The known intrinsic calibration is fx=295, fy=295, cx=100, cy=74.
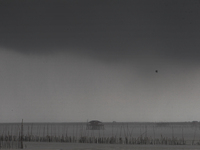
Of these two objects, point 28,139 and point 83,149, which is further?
point 28,139

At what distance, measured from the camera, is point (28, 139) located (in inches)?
1403

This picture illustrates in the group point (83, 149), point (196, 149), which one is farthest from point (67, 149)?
point (196, 149)

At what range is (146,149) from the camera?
82.7ft

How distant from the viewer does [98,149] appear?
24.6m

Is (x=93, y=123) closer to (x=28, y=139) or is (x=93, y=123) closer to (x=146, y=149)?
(x=28, y=139)

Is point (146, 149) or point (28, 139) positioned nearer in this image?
point (146, 149)

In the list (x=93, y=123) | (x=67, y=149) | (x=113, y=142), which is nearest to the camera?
(x=67, y=149)

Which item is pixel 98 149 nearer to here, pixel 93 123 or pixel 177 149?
pixel 177 149

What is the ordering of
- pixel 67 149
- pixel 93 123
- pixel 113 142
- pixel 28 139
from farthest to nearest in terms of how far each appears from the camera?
pixel 93 123 → pixel 28 139 → pixel 113 142 → pixel 67 149

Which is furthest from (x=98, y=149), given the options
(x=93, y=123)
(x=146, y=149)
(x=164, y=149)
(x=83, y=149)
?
(x=93, y=123)

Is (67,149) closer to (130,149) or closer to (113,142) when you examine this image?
(130,149)

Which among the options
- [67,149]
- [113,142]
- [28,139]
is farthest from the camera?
[28,139]

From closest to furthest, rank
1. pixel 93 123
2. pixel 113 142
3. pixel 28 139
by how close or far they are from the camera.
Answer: pixel 113 142 → pixel 28 139 → pixel 93 123

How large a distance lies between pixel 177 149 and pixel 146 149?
2.71 meters
